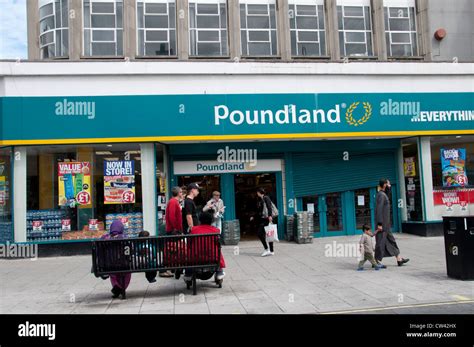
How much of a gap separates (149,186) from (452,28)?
40.3ft

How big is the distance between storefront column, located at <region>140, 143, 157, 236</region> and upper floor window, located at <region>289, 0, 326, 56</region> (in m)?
6.16

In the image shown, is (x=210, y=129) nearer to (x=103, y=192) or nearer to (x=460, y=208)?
(x=103, y=192)

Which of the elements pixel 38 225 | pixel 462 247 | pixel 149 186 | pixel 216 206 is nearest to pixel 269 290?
pixel 462 247

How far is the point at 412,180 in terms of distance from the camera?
15453 mm

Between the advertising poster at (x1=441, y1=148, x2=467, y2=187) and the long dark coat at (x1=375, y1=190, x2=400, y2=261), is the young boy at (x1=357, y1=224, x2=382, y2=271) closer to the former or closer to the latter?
the long dark coat at (x1=375, y1=190, x2=400, y2=261)

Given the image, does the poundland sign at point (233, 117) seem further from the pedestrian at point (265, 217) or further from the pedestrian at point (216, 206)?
the pedestrian at point (265, 217)

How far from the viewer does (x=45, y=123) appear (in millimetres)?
12961

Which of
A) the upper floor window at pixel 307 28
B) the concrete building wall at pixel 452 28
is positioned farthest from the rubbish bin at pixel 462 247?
the concrete building wall at pixel 452 28

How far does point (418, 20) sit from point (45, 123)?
13186 mm

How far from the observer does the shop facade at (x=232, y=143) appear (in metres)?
13.1

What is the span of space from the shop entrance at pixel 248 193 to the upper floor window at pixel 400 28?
6394mm

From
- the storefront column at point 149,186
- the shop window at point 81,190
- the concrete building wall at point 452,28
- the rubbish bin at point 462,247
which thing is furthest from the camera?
the concrete building wall at point 452,28
